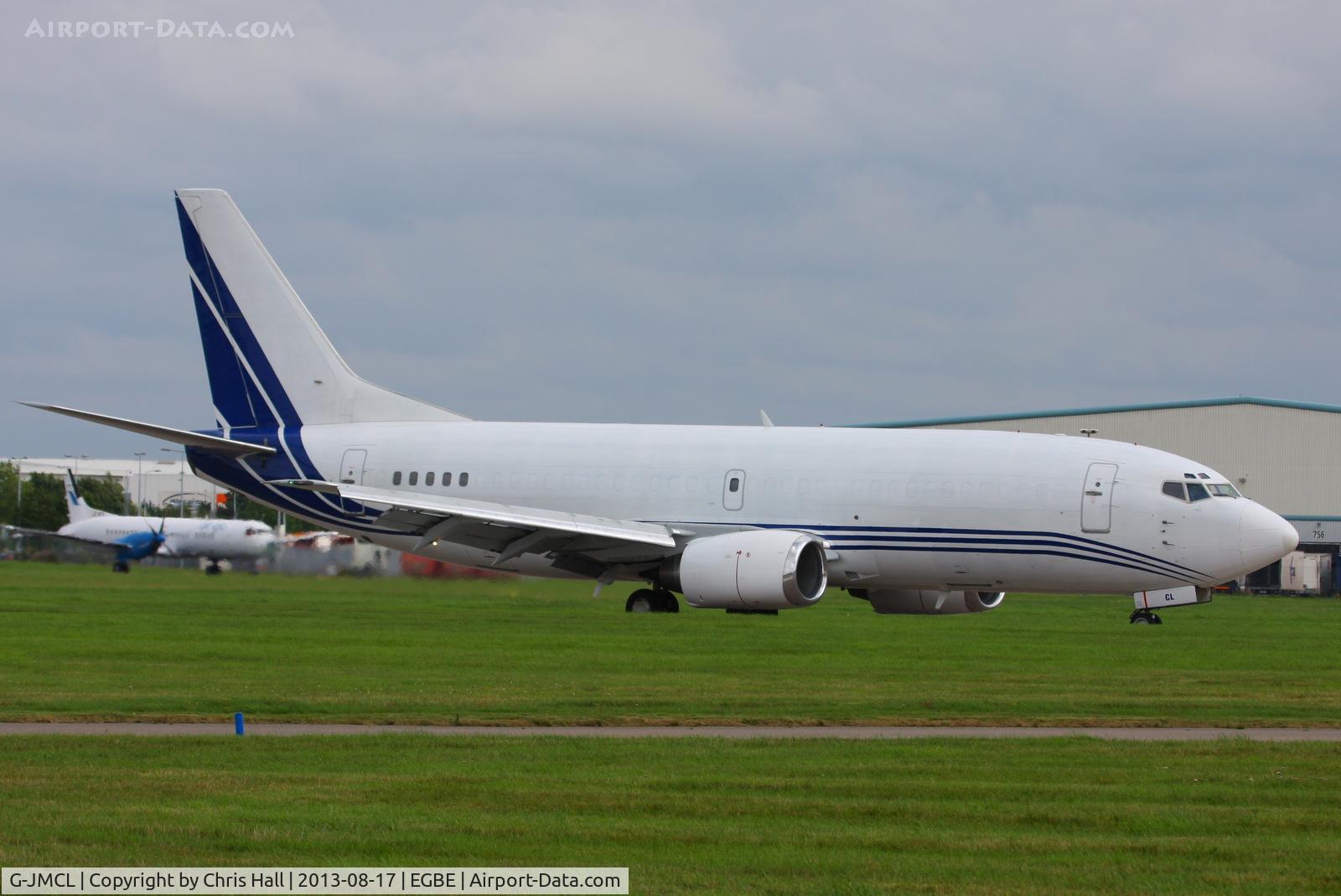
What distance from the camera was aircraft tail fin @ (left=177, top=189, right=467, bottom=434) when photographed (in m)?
42.9

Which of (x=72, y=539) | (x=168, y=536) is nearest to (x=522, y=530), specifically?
(x=168, y=536)

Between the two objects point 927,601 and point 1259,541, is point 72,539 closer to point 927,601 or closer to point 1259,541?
point 927,601

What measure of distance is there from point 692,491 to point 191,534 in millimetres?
42853

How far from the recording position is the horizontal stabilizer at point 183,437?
3750 cm

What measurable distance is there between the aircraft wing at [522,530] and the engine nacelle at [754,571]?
1.43 m

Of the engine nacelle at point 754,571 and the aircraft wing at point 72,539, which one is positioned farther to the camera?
the aircraft wing at point 72,539

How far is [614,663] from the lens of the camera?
87.9 ft

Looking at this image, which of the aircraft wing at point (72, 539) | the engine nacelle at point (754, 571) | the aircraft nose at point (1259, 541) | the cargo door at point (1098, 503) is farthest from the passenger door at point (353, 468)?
the aircraft wing at point (72, 539)

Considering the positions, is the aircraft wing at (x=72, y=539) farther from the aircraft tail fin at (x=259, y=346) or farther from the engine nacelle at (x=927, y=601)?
the engine nacelle at (x=927, y=601)

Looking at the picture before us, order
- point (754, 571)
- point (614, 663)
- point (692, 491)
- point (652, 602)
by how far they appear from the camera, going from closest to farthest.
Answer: point (614, 663), point (754, 571), point (692, 491), point (652, 602)

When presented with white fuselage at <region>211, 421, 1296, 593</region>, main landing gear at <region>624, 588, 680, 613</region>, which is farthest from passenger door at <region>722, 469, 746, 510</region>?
main landing gear at <region>624, 588, 680, 613</region>

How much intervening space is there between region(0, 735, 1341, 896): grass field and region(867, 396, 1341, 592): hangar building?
62.7 metres

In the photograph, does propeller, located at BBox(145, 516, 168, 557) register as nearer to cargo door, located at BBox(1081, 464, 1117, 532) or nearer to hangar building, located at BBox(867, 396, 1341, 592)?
hangar building, located at BBox(867, 396, 1341, 592)

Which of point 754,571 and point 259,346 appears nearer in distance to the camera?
point 754,571
